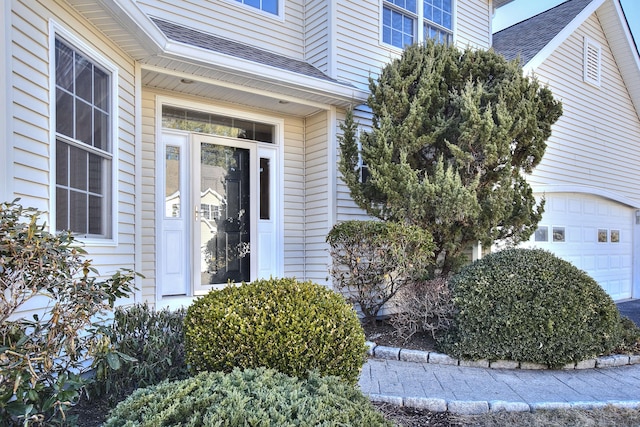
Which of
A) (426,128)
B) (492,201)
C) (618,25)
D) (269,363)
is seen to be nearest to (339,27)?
(426,128)

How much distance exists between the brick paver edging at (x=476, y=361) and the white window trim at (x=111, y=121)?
285 cm

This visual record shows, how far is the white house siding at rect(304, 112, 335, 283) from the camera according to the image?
21.4 ft

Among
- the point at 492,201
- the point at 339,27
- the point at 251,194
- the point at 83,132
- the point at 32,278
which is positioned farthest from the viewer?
the point at 339,27

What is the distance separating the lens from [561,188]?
29.4 feet

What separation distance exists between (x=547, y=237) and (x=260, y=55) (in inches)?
262

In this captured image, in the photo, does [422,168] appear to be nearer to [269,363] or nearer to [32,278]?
[269,363]

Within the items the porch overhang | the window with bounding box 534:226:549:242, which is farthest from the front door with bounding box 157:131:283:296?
the window with bounding box 534:226:549:242

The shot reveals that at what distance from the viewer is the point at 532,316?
14.4 feet

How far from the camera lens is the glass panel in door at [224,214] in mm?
6031

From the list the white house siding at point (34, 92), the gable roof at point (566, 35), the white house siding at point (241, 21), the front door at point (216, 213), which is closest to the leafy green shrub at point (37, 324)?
the white house siding at point (34, 92)

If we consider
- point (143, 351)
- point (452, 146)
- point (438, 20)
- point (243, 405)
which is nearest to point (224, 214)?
point (143, 351)

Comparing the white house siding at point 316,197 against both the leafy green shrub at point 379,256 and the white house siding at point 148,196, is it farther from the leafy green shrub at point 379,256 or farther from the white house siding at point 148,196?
the white house siding at point 148,196

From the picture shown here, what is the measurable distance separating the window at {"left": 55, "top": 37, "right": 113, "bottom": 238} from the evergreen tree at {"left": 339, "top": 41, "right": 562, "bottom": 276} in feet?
9.86

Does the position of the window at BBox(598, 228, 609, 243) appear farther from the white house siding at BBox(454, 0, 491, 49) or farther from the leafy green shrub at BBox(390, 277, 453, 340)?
the leafy green shrub at BBox(390, 277, 453, 340)
